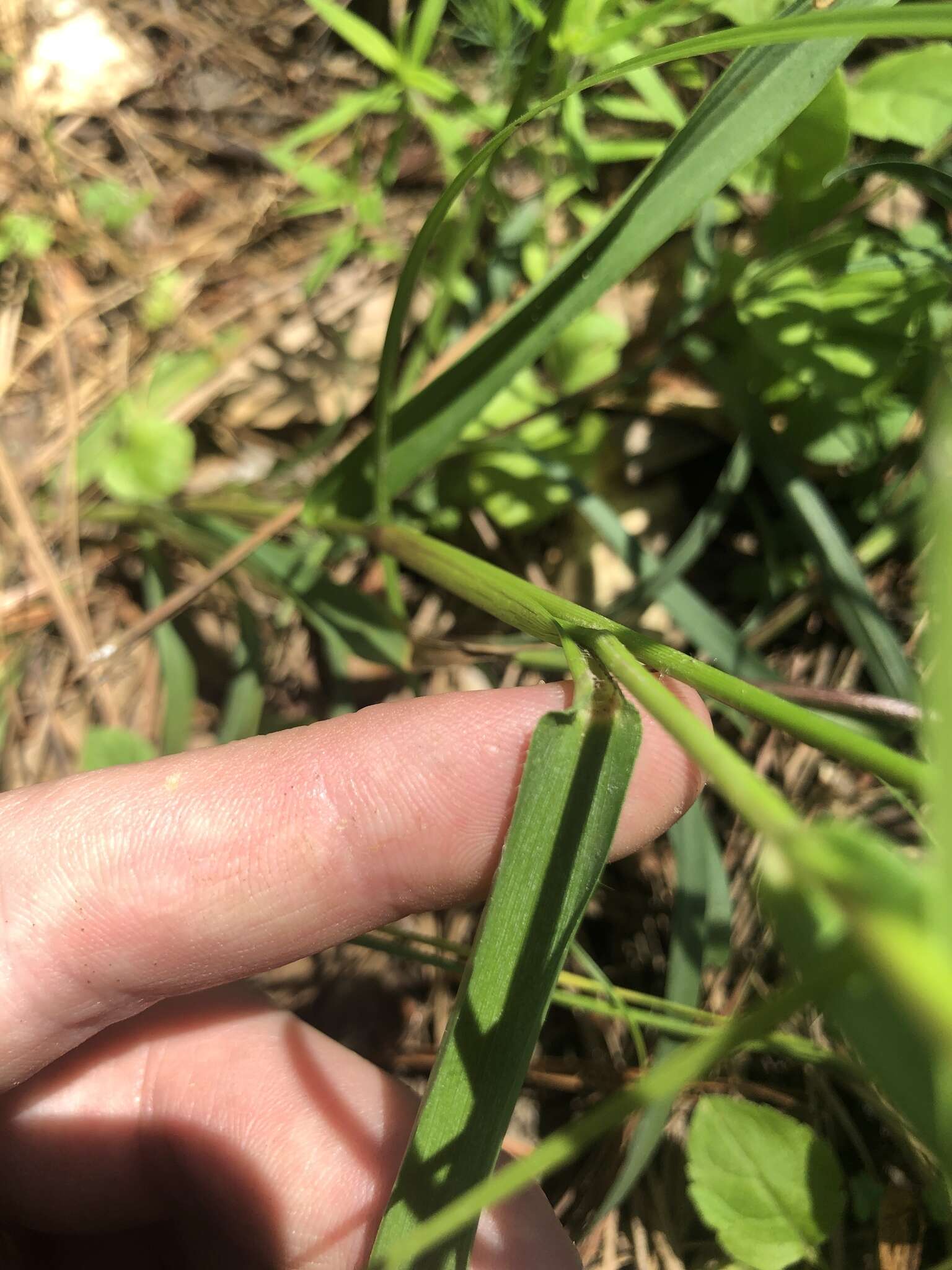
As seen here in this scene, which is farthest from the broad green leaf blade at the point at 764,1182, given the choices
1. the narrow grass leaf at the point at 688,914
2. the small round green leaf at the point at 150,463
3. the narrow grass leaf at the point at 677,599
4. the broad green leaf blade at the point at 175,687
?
the small round green leaf at the point at 150,463

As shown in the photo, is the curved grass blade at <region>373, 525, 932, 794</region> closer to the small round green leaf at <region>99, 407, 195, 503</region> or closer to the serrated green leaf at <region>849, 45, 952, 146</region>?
the small round green leaf at <region>99, 407, 195, 503</region>

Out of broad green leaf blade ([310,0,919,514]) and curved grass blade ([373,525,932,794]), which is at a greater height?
broad green leaf blade ([310,0,919,514])

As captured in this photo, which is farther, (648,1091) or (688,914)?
(688,914)

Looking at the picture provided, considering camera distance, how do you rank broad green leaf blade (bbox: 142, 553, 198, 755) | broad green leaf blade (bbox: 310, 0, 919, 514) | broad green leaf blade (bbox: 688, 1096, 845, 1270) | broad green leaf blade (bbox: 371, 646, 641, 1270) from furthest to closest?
broad green leaf blade (bbox: 142, 553, 198, 755) < broad green leaf blade (bbox: 688, 1096, 845, 1270) < broad green leaf blade (bbox: 310, 0, 919, 514) < broad green leaf blade (bbox: 371, 646, 641, 1270)

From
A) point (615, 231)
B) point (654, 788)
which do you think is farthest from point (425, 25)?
point (654, 788)

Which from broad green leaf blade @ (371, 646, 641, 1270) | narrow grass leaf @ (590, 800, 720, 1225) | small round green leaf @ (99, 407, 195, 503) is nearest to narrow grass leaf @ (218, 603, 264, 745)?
small round green leaf @ (99, 407, 195, 503)

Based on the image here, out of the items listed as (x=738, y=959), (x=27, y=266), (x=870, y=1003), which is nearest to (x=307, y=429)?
(x=27, y=266)

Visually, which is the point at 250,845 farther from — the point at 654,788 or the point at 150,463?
the point at 150,463
